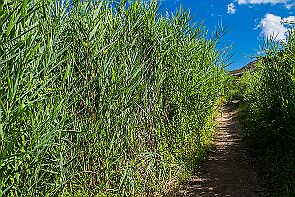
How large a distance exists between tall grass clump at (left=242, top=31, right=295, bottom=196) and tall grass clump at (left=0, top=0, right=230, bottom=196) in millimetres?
1273

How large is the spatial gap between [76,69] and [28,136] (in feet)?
3.34

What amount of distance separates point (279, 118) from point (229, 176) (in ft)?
3.94

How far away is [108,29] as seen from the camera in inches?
142

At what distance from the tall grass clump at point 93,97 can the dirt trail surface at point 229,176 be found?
0.32 meters

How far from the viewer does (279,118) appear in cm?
611

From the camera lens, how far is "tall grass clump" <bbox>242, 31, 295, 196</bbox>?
5.25 m

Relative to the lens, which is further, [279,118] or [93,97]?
[279,118]

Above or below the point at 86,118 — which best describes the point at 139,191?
below

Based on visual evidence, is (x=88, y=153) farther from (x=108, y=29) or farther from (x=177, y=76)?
(x=177, y=76)

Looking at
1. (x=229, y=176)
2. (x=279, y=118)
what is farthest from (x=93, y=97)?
(x=279, y=118)

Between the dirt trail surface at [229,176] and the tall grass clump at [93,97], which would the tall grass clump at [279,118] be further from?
the tall grass clump at [93,97]

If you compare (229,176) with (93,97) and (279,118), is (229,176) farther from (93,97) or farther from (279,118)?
(93,97)

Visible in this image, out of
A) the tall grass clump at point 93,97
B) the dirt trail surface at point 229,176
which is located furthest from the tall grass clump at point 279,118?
the tall grass clump at point 93,97

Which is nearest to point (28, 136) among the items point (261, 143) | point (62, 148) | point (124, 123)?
point (62, 148)
